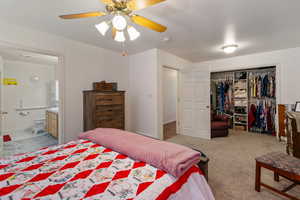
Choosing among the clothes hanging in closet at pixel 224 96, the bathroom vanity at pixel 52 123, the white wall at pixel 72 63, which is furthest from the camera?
the clothes hanging in closet at pixel 224 96

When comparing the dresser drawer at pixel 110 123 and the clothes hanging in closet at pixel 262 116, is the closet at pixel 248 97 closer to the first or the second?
the clothes hanging in closet at pixel 262 116

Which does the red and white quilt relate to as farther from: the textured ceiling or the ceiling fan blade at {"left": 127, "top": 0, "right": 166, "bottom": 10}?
the textured ceiling

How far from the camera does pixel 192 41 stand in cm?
290

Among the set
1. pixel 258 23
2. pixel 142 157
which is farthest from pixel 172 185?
pixel 258 23

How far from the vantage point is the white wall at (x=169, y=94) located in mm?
5621

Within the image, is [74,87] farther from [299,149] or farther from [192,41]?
[299,149]

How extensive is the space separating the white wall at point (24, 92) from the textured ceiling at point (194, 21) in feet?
9.72

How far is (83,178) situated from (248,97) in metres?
5.25

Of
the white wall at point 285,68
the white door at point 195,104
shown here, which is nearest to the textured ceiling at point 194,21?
the white wall at point 285,68

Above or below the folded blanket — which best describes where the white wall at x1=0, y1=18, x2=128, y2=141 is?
above

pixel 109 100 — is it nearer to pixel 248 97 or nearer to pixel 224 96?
pixel 224 96

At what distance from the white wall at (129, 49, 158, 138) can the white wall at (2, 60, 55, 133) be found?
334 centimetres

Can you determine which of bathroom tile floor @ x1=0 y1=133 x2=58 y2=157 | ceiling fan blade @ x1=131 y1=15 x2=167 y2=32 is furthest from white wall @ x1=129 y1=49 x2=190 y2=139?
bathroom tile floor @ x1=0 y1=133 x2=58 y2=157

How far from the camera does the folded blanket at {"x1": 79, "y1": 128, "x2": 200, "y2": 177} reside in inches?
40.4
